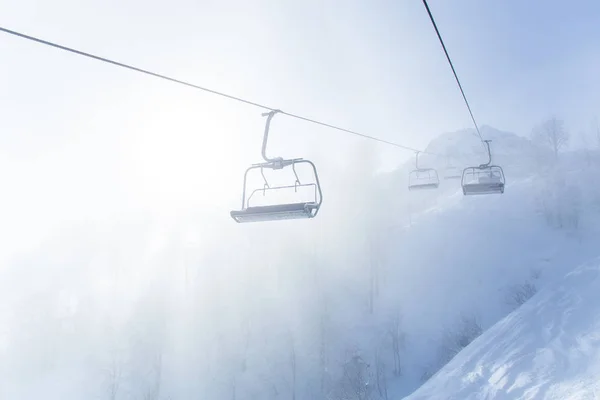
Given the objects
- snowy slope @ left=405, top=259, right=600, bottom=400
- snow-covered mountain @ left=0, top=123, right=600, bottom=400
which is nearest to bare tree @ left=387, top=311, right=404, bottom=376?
snow-covered mountain @ left=0, top=123, right=600, bottom=400

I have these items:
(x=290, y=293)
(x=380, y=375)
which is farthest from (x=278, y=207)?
(x=290, y=293)

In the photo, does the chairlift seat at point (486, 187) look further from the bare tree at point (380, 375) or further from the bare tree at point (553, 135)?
the bare tree at point (553, 135)

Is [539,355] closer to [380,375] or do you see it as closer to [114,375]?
[380,375]

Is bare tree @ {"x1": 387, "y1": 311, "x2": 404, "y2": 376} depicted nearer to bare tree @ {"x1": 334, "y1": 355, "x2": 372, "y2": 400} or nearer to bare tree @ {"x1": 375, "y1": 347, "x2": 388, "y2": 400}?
bare tree @ {"x1": 375, "y1": 347, "x2": 388, "y2": 400}

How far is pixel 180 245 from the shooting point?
62.1 metres

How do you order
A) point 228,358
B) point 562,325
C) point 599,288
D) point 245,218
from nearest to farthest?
point 245,218 → point 562,325 → point 599,288 → point 228,358

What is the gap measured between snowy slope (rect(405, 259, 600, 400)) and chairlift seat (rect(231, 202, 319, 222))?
9641 mm

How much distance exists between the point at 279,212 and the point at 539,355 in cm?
1357

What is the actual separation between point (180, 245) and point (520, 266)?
5535cm

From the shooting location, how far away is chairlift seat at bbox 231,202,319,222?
671 cm

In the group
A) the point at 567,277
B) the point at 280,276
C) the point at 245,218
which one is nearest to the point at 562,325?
the point at 567,277

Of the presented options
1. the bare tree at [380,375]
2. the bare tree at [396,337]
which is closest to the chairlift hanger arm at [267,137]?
the bare tree at [380,375]

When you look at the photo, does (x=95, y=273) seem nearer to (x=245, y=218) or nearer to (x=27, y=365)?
(x=27, y=365)

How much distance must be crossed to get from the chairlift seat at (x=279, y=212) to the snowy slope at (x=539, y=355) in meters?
9.64
